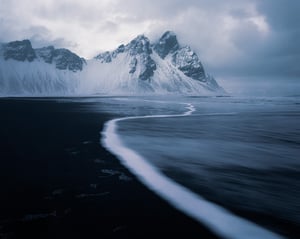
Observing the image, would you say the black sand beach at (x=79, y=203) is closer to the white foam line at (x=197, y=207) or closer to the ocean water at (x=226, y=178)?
the white foam line at (x=197, y=207)

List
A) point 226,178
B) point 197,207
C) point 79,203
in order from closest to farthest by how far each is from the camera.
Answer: point 79,203 < point 197,207 < point 226,178

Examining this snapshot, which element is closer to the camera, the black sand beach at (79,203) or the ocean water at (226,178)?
the black sand beach at (79,203)

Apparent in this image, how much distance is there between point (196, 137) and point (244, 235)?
13.5 metres

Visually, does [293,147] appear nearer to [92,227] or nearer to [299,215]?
[299,215]

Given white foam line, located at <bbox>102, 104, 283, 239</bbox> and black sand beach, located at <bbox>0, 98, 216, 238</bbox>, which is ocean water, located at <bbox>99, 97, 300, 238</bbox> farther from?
black sand beach, located at <bbox>0, 98, 216, 238</bbox>

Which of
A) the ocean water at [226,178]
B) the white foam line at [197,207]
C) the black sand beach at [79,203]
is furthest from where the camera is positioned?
the ocean water at [226,178]

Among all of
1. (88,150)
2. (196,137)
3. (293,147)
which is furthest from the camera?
(196,137)

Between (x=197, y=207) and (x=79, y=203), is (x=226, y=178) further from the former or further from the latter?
(x=79, y=203)

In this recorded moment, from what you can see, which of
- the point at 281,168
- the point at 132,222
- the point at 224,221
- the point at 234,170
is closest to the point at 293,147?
the point at 281,168

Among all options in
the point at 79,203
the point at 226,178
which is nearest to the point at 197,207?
the point at 226,178

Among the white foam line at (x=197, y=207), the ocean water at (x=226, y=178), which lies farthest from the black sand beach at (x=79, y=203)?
the ocean water at (x=226, y=178)

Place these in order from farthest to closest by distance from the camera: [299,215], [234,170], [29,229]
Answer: [234,170]
[299,215]
[29,229]

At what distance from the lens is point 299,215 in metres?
7.13

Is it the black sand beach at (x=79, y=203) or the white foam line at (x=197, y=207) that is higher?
the black sand beach at (x=79, y=203)
